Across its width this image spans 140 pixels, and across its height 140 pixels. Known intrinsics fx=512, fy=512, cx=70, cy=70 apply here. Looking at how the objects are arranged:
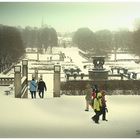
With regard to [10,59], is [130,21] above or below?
above

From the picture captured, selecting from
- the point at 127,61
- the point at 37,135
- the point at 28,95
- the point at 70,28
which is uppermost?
the point at 70,28

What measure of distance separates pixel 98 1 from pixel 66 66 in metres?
0.86

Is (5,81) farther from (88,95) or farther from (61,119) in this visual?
(88,95)

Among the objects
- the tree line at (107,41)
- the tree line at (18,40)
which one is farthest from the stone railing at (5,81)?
the tree line at (107,41)

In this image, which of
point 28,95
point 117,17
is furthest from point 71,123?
point 117,17

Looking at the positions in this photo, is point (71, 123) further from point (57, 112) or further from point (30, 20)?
point (30, 20)

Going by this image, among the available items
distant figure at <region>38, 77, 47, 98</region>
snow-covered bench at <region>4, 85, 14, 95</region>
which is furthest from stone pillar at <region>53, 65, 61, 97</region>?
snow-covered bench at <region>4, 85, 14, 95</region>

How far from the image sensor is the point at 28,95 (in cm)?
618

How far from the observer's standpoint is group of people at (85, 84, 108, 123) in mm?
6086

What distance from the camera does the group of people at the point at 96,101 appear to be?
6.09 meters

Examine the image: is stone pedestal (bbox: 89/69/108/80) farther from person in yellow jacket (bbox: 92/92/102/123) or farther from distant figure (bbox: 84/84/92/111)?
person in yellow jacket (bbox: 92/92/102/123)

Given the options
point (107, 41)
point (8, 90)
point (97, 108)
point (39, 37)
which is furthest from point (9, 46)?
point (97, 108)

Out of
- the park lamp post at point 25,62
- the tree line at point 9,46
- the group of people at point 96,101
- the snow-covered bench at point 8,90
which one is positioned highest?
the tree line at point 9,46

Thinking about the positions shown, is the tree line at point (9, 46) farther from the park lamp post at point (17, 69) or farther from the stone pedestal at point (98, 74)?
the stone pedestal at point (98, 74)
